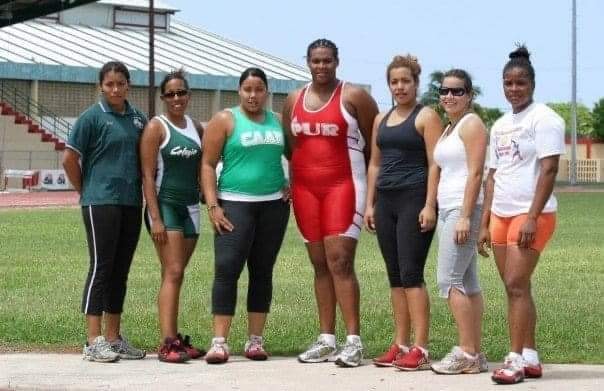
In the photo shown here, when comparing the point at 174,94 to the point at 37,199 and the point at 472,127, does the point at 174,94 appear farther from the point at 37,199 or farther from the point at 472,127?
the point at 37,199

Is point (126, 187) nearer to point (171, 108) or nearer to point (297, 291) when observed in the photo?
point (171, 108)

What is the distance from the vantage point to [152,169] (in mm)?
10133

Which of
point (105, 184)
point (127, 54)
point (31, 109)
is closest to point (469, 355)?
point (105, 184)

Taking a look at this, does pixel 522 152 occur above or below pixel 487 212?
above

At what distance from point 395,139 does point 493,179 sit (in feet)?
2.36

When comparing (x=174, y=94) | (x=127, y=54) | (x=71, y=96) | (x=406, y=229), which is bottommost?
(x=406, y=229)

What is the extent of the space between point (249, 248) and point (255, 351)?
71 cm

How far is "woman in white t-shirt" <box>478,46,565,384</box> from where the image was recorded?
8805 mm

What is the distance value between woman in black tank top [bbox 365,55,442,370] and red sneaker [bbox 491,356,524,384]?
2.38 ft

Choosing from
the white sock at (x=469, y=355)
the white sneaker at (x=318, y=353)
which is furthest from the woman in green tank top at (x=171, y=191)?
the white sock at (x=469, y=355)

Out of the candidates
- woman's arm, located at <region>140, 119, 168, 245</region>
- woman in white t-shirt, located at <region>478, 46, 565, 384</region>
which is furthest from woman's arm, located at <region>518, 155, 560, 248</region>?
woman's arm, located at <region>140, 119, 168, 245</region>

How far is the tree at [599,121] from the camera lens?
332 feet

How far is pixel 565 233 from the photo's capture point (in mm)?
27594

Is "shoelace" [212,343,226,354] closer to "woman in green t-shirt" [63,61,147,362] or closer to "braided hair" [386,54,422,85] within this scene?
"woman in green t-shirt" [63,61,147,362]
